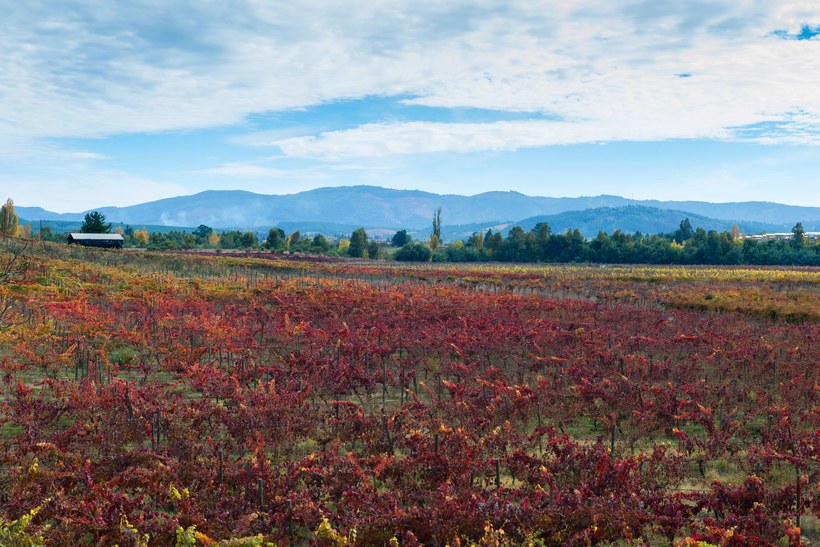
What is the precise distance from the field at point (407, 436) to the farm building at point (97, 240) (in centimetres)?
6464

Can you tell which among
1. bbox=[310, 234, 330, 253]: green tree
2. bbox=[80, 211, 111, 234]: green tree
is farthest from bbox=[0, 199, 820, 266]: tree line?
bbox=[310, 234, 330, 253]: green tree

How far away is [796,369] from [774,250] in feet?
263

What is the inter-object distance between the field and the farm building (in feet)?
212

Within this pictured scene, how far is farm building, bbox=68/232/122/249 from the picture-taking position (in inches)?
3073

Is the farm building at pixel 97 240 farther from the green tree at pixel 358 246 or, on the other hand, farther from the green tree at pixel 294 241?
the green tree at pixel 358 246

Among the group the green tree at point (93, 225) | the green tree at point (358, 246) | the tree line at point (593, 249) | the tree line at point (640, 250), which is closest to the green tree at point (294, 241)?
the tree line at point (593, 249)

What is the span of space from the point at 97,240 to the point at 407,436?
81.3 meters

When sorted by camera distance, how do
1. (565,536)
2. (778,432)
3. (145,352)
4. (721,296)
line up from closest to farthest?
(565,536)
(778,432)
(145,352)
(721,296)

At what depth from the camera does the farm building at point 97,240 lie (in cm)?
7806

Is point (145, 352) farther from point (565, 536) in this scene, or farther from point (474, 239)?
point (474, 239)

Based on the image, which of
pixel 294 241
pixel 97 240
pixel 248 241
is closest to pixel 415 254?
pixel 294 241

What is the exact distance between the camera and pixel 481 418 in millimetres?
9602

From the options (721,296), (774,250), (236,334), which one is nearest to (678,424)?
(236,334)

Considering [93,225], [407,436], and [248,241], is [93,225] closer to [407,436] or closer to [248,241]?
[248,241]
